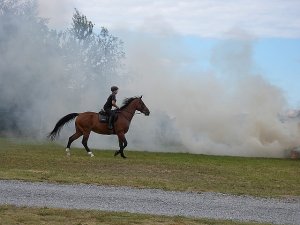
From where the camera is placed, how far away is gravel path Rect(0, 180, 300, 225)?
14.0m

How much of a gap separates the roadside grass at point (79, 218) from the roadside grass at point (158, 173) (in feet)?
15.7

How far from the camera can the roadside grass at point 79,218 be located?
39.5 ft

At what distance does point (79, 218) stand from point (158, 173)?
32.2ft

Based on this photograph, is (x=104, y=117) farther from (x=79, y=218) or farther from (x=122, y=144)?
(x=79, y=218)

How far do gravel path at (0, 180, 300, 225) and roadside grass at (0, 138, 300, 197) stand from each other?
1.12 metres

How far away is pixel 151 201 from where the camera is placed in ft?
50.3

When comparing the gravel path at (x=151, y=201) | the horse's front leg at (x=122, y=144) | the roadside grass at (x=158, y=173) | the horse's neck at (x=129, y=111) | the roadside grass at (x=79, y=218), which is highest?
the horse's neck at (x=129, y=111)

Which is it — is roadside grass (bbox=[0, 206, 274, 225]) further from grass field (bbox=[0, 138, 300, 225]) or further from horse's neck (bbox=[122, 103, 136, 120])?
horse's neck (bbox=[122, 103, 136, 120])

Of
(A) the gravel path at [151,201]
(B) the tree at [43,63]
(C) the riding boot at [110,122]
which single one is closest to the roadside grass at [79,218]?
(A) the gravel path at [151,201]

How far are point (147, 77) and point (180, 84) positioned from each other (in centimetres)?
227

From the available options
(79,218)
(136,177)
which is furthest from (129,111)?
(79,218)

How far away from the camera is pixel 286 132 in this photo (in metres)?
37.3

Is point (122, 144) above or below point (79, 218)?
above

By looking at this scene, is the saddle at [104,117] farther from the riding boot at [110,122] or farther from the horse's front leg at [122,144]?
the horse's front leg at [122,144]
